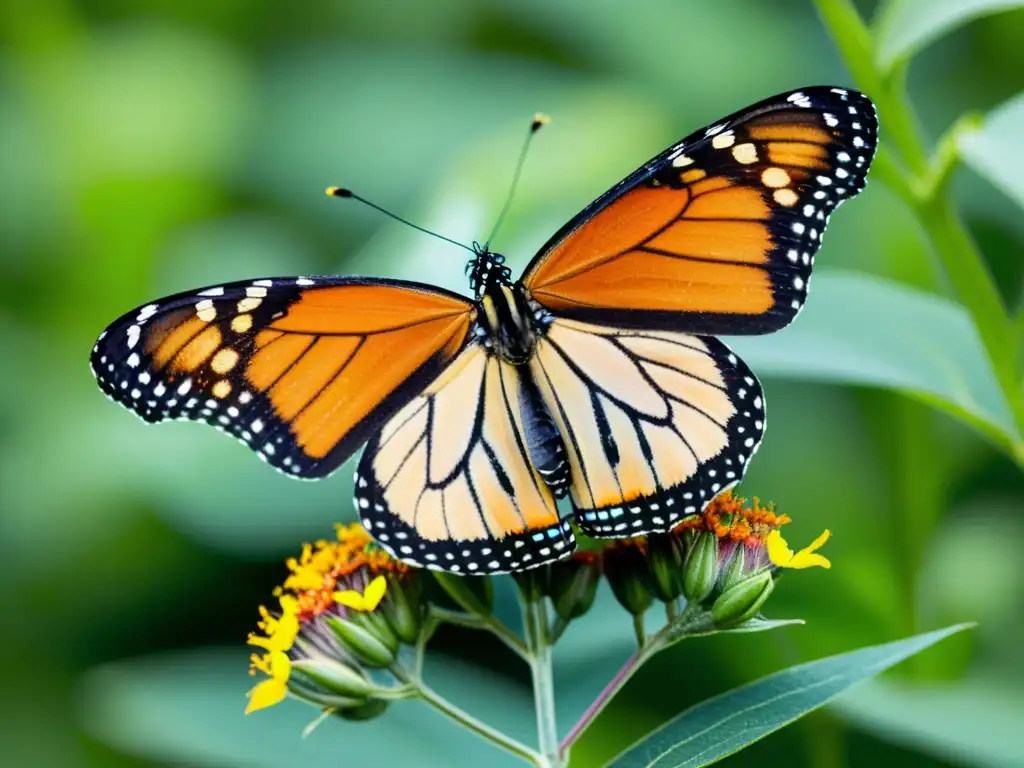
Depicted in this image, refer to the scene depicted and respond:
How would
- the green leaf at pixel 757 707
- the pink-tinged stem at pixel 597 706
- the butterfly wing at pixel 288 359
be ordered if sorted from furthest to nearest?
the butterfly wing at pixel 288 359 < the pink-tinged stem at pixel 597 706 < the green leaf at pixel 757 707

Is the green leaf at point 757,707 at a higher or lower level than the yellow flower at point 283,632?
lower

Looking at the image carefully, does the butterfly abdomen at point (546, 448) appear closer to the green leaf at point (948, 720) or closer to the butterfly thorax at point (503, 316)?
the butterfly thorax at point (503, 316)

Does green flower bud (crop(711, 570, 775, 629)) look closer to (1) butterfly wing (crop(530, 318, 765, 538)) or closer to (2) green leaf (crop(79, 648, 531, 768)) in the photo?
(1) butterfly wing (crop(530, 318, 765, 538))

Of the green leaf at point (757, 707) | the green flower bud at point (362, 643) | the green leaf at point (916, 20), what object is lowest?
the green leaf at point (757, 707)

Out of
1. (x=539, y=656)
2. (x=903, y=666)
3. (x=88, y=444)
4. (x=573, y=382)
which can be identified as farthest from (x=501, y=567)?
(x=88, y=444)

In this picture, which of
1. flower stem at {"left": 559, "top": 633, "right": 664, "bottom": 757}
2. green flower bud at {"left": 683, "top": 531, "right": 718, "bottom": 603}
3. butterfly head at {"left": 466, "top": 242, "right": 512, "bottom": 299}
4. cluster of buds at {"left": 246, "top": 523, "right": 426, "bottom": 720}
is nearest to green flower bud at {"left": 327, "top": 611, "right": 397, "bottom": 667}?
cluster of buds at {"left": 246, "top": 523, "right": 426, "bottom": 720}

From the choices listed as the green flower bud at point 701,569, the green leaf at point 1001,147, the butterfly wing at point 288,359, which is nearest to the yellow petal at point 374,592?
the butterfly wing at point 288,359

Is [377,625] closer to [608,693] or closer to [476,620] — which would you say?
[476,620]

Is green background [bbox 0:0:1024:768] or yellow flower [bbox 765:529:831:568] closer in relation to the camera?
yellow flower [bbox 765:529:831:568]
